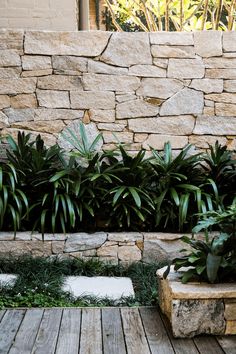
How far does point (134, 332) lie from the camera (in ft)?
9.26

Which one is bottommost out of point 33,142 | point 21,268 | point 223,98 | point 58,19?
point 21,268

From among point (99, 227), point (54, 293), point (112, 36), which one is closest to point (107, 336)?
point (54, 293)

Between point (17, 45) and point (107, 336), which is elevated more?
point (17, 45)

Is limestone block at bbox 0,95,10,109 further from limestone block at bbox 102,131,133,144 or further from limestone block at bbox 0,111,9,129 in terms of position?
limestone block at bbox 102,131,133,144

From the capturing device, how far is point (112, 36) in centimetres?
470

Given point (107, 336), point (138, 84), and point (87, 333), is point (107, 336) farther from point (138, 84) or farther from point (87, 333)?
point (138, 84)

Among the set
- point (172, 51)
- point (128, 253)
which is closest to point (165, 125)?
point (172, 51)

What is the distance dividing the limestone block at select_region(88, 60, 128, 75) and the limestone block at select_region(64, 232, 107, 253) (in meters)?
1.59

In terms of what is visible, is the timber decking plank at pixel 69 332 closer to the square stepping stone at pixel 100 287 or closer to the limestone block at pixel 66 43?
the square stepping stone at pixel 100 287

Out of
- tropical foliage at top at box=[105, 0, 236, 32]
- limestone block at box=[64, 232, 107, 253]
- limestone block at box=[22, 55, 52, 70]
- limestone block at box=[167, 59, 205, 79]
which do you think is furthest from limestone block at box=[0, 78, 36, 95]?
tropical foliage at top at box=[105, 0, 236, 32]

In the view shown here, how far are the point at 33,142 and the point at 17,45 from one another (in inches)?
38.1

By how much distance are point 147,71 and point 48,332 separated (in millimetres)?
2789

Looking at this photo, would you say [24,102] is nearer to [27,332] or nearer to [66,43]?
[66,43]

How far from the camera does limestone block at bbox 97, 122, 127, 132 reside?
15.5ft
